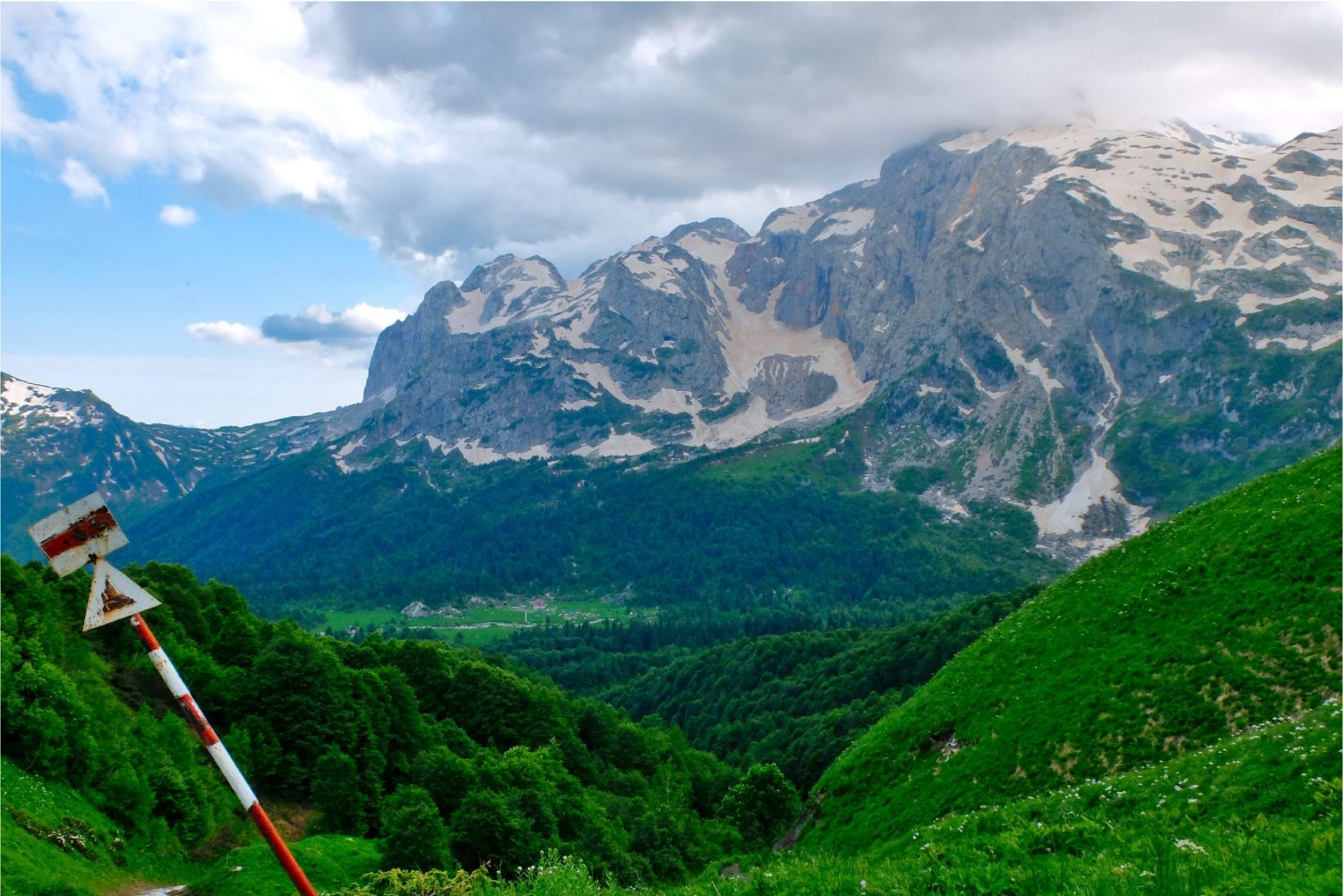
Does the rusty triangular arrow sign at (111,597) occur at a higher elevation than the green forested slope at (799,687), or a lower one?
higher

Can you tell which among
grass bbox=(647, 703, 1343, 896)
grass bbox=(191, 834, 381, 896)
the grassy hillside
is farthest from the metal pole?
the grassy hillside

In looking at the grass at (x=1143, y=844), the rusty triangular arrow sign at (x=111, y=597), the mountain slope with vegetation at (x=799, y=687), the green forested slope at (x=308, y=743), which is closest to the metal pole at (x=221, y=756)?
the rusty triangular arrow sign at (x=111, y=597)

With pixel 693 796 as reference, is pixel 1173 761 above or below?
above

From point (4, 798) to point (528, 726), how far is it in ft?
165

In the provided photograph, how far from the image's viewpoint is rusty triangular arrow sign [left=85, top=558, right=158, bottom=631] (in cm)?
1225

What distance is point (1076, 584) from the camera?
4203cm

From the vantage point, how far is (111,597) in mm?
12656

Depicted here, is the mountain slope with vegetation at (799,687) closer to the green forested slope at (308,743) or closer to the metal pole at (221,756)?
the green forested slope at (308,743)

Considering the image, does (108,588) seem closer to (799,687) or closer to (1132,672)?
(1132,672)

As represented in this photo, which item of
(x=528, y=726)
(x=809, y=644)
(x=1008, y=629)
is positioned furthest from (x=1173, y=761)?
(x=809, y=644)

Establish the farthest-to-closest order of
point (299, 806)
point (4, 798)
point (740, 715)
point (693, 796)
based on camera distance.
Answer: point (740, 715), point (693, 796), point (299, 806), point (4, 798)

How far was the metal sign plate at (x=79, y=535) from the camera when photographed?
39.8ft

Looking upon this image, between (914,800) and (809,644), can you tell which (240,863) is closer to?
(914,800)

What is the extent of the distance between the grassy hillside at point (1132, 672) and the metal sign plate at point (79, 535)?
92.4 ft
